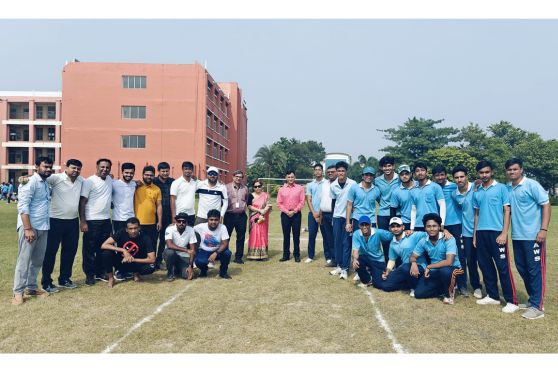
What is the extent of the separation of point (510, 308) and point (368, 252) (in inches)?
80.3

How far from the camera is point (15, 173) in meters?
49.8

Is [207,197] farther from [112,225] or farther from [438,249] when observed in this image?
[438,249]

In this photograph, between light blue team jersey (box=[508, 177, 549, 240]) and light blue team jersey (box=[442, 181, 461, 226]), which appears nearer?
Result: light blue team jersey (box=[508, 177, 549, 240])

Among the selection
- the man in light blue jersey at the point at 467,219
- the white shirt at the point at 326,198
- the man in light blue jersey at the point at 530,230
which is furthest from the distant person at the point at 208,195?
the man in light blue jersey at the point at 530,230

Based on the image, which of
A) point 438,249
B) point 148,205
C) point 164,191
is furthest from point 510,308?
point 164,191

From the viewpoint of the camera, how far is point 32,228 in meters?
5.56

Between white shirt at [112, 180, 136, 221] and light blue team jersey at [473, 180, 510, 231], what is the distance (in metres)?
5.26

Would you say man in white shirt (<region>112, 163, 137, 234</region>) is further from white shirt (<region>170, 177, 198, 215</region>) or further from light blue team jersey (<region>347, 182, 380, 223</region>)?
light blue team jersey (<region>347, 182, 380, 223</region>)

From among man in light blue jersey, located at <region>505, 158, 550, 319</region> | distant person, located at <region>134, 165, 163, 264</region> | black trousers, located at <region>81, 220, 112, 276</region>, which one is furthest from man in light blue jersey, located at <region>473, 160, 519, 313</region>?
black trousers, located at <region>81, 220, 112, 276</region>

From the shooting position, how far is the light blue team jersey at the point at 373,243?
21.4 feet

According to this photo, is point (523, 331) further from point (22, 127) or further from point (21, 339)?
point (22, 127)

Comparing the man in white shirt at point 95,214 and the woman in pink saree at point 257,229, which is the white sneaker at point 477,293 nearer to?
the woman in pink saree at point 257,229

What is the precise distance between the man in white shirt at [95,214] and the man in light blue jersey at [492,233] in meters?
5.36

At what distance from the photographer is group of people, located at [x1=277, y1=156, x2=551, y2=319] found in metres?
5.23
